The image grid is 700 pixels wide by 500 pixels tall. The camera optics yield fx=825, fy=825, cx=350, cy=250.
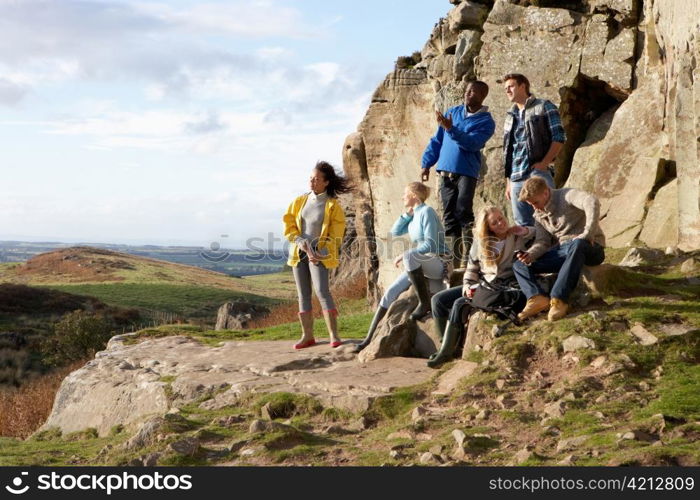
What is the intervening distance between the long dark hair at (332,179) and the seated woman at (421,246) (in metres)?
1.08

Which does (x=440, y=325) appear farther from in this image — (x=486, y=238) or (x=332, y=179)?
(x=332, y=179)

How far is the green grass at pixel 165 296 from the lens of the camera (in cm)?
4425

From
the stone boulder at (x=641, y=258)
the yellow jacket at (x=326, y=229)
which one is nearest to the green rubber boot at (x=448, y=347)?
the yellow jacket at (x=326, y=229)

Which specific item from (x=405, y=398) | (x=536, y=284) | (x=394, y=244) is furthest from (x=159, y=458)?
(x=394, y=244)

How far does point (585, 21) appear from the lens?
17.5 metres

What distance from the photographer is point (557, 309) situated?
864 centimetres

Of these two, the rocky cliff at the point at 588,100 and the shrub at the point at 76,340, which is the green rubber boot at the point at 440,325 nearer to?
the rocky cliff at the point at 588,100

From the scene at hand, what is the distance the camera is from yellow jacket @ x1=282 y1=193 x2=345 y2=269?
1070cm

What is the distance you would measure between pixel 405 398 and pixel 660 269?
4.51 meters

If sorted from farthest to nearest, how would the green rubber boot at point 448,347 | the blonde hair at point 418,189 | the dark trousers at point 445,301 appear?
1. the blonde hair at point 418,189
2. the dark trousers at point 445,301
3. the green rubber boot at point 448,347

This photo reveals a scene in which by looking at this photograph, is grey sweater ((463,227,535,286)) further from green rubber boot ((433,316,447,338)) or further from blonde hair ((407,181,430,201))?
blonde hair ((407,181,430,201))

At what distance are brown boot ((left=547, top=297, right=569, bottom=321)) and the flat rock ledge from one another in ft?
4.75

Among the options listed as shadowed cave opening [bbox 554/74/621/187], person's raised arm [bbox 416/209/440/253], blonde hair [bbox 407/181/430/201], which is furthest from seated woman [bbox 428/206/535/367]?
shadowed cave opening [bbox 554/74/621/187]
